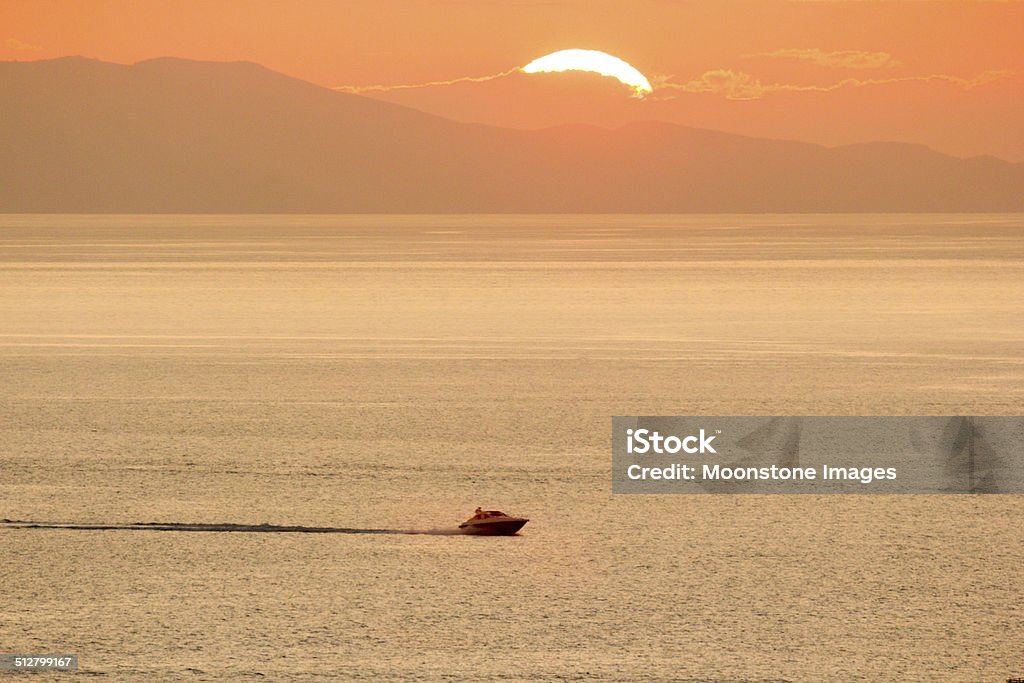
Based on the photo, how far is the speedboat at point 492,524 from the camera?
1096cm

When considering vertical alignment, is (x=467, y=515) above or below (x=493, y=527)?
above

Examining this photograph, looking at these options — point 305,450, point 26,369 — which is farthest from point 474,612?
point 26,369

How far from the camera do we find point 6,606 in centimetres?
892

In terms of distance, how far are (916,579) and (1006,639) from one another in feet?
4.59

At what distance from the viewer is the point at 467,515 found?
11.7 metres

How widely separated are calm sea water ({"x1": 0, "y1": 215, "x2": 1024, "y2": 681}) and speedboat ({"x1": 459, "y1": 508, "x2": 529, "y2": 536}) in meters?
0.10

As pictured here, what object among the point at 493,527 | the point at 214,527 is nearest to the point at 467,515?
the point at 493,527

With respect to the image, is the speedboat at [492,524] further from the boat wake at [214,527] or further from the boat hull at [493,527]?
the boat wake at [214,527]

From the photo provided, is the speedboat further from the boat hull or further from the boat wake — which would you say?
the boat wake

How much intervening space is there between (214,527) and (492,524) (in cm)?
196

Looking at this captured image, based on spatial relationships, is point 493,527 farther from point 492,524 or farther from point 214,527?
point 214,527

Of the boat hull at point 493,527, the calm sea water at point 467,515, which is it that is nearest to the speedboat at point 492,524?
the boat hull at point 493,527

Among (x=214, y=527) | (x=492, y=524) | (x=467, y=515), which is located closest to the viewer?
(x=492, y=524)

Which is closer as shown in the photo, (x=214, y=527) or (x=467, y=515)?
(x=214, y=527)
